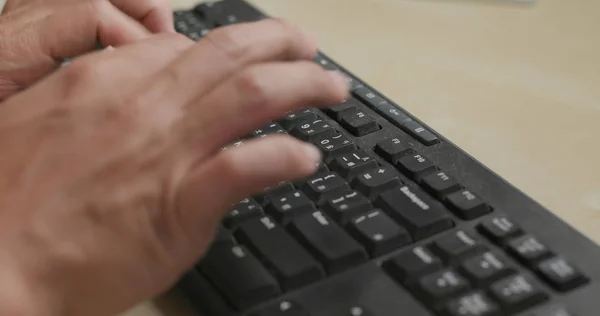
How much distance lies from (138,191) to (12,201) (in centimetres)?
7

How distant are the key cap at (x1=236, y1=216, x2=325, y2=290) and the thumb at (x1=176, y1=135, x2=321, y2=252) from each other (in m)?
0.03

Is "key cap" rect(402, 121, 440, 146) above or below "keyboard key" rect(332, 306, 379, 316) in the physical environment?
above

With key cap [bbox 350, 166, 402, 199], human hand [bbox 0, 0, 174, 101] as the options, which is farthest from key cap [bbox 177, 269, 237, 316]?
human hand [bbox 0, 0, 174, 101]

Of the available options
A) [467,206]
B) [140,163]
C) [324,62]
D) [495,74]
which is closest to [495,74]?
[495,74]

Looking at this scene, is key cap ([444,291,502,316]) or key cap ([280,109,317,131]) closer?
key cap ([444,291,502,316])

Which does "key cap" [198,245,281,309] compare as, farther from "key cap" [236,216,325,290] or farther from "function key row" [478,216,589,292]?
"function key row" [478,216,589,292]

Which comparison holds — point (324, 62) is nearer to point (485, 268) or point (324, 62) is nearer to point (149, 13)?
point (149, 13)

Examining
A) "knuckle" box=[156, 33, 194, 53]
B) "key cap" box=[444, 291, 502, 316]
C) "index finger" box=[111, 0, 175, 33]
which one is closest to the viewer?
"key cap" box=[444, 291, 502, 316]

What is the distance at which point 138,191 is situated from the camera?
0.36m

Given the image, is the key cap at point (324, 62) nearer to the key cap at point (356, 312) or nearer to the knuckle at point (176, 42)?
the knuckle at point (176, 42)

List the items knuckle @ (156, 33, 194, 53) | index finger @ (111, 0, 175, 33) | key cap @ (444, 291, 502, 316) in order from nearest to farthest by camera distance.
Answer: key cap @ (444, 291, 502, 316) → knuckle @ (156, 33, 194, 53) → index finger @ (111, 0, 175, 33)

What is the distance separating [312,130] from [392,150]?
56 mm

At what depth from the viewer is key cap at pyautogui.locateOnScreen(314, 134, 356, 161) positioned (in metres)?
0.44

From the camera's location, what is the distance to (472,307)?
32cm
